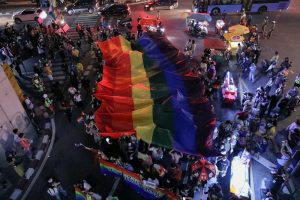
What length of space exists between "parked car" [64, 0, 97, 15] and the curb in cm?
1853

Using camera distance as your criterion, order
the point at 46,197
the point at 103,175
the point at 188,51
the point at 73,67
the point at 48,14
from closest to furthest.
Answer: the point at 46,197
the point at 103,175
the point at 73,67
the point at 188,51
the point at 48,14

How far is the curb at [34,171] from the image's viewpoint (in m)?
12.6

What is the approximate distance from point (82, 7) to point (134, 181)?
23.7m

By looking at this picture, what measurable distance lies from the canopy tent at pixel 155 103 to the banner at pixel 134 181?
161 cm

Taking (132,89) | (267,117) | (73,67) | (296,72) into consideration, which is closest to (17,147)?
(132,89)

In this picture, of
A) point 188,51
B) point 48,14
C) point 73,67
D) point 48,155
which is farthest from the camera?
point 48,14

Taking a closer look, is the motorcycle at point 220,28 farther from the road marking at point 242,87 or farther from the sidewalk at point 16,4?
the sidewalk at point 16,4

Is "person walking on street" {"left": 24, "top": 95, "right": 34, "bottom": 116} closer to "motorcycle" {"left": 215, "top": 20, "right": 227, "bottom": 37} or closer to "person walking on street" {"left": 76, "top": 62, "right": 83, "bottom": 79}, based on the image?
"person walking on street" {"left": 76, "top": 62, "right": 83, "bottom": 79}

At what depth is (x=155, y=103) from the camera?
12.3m

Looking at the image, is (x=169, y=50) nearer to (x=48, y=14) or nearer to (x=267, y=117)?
(x=267, y=117)

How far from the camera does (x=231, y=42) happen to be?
22.0 m

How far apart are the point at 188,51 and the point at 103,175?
1216cm

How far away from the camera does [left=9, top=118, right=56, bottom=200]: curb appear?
12.6 metres

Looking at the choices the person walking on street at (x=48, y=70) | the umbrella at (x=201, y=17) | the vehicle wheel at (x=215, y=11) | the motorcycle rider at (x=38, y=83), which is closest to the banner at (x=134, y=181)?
the motorcycle rider at (x=38, y=83)
